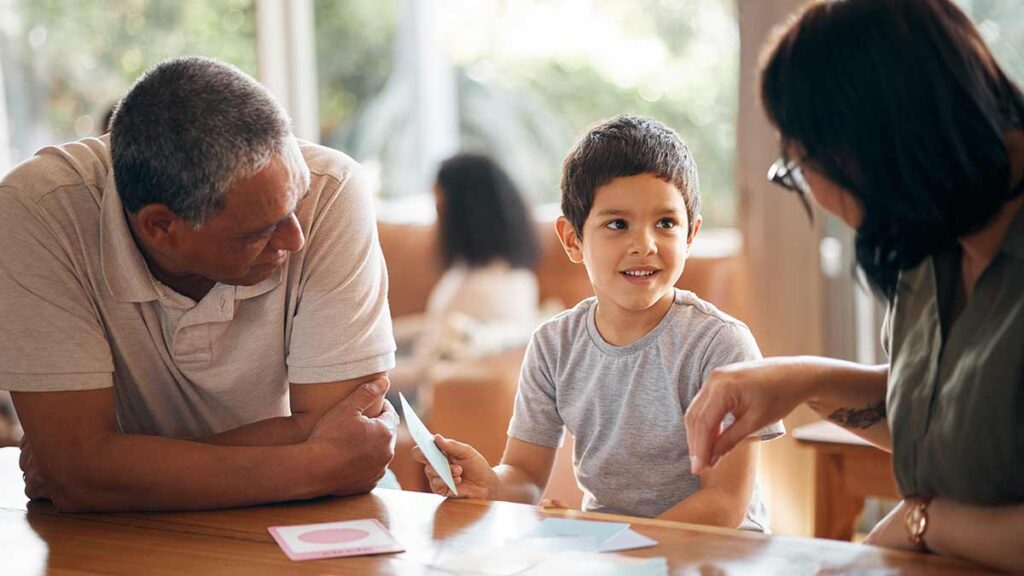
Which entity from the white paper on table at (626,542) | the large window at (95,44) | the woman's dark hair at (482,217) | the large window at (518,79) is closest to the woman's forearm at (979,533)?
the white paper on table at (626,542)

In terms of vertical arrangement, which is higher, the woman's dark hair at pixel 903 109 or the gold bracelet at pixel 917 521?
the woman's dark hair at pixel 903 109

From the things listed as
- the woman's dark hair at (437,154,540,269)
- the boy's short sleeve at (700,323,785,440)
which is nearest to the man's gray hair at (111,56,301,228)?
the boy's short sleeve at (700,323,785,440)

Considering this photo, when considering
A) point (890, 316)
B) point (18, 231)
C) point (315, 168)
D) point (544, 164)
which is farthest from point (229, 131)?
point (544, 164)

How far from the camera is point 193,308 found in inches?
69.0

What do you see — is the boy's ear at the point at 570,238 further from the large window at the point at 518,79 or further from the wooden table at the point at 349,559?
the large window at the point at 518,79

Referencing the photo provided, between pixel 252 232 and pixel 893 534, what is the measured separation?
0.96m

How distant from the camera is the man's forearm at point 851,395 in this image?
1.47 meters

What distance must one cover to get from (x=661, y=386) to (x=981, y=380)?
0.64 meters

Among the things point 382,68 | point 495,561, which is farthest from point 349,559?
point 382,68

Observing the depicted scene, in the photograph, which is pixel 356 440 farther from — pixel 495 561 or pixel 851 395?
pixel 851 395

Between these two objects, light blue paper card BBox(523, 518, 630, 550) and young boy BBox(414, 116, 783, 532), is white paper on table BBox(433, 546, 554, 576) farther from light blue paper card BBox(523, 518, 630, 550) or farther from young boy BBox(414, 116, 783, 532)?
young boy BBox(414, 116, 783, 532)

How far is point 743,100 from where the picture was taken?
3.57 metres

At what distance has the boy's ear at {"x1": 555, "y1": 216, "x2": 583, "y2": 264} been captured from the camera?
1963 millimetres

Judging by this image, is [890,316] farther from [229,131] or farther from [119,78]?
[119,78]
